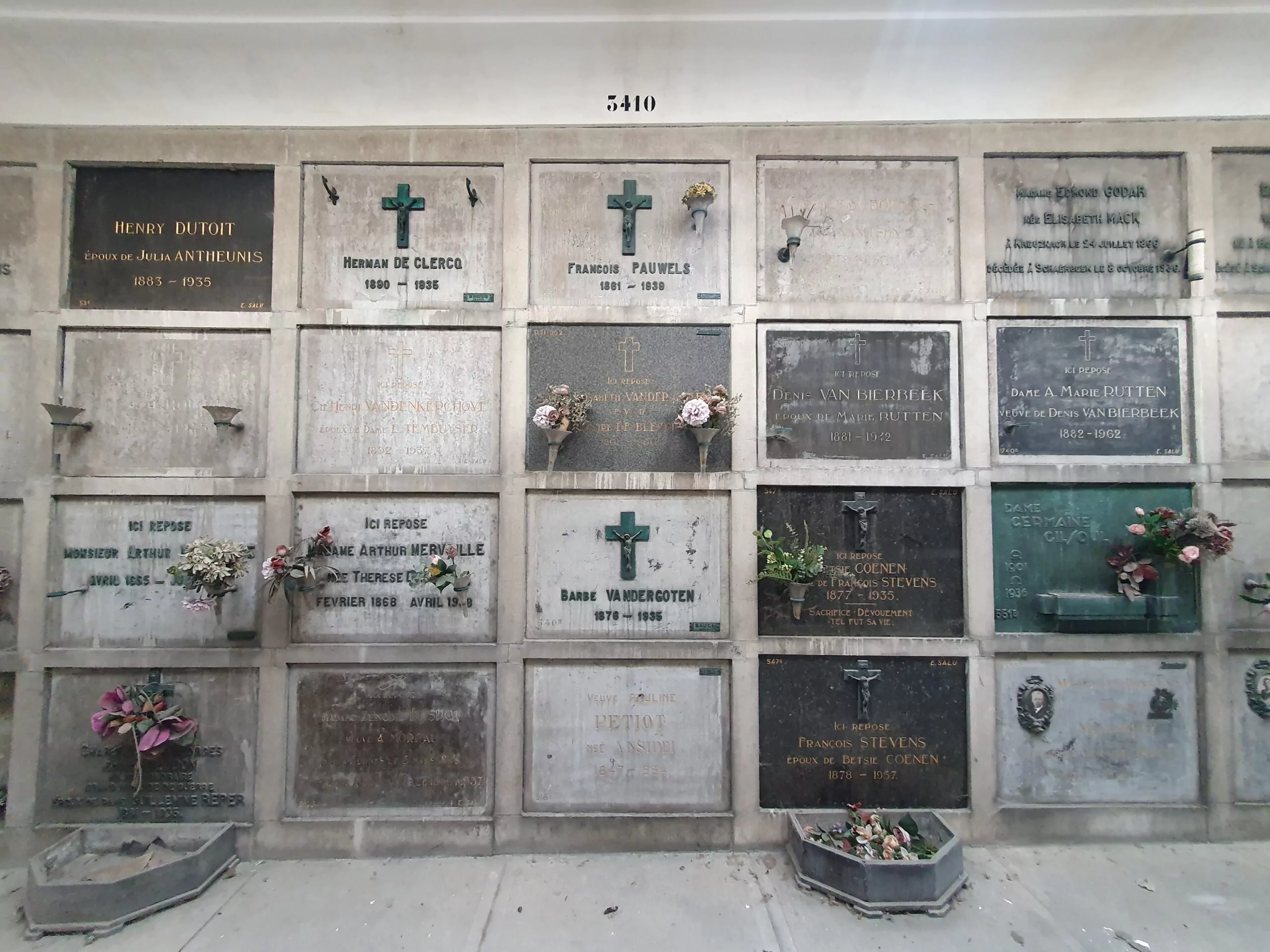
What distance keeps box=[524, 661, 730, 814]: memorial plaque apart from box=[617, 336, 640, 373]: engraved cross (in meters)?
2.28

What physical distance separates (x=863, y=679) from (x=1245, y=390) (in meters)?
3.73

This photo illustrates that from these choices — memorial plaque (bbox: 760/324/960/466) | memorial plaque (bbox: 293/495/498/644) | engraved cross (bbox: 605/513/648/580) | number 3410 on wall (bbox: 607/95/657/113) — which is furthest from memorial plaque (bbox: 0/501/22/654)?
memorial plaque (bbox: 760/324/960/466)

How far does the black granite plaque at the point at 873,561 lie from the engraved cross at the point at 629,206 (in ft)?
7.23

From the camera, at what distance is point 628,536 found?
4.04 m

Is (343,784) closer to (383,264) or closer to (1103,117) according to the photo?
(383,264)

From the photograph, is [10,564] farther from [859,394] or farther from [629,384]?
[859,394]

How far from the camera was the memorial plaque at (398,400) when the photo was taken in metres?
4.12

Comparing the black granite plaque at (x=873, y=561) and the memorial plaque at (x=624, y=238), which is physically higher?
the memorial plaque at (x=624, y=238)

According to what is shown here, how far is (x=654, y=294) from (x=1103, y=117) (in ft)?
12.4

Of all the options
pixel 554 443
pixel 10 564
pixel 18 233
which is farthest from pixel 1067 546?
pixel 18 233

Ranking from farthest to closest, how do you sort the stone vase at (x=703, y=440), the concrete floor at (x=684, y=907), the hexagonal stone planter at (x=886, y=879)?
1. the stone vase at (x=703, y=440)
2. the hexagonal stone planter at (x=886, y=879)
3. the concrete floor at (x=684, y=907)

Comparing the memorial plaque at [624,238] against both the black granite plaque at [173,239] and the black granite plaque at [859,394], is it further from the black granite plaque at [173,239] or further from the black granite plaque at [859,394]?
the black granite plaque at [173,239]

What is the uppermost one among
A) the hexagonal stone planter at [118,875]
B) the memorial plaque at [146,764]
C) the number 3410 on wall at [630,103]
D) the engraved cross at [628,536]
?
the number 3410 on wall at [630,103]

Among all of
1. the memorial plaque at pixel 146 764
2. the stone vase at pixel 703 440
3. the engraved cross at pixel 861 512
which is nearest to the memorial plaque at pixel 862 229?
the stone vase at pixel 703 440
